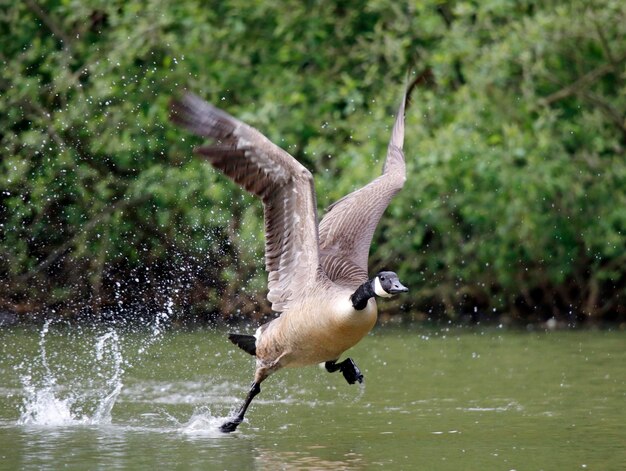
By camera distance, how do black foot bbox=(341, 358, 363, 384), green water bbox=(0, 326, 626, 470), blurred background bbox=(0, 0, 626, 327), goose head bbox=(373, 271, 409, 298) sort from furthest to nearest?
blurred background bbox=(0, 0, 626, 327)
black foot bbox=(341, 358, 363, 384)
goose head bbox=(373, 271, 409, 298)
green water bbox=(0, 326, 626, 470)

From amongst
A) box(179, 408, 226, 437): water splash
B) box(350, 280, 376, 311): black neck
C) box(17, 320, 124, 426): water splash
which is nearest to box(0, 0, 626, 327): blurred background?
box(17, 320, 124, 426): water splash

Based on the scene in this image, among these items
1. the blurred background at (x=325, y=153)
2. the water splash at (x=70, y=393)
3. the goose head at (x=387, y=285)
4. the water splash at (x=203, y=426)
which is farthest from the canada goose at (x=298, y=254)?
the blurred background at (x=325, y=153)

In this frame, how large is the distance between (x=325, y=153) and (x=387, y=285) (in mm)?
9636

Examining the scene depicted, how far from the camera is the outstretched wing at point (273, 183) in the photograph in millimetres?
8320

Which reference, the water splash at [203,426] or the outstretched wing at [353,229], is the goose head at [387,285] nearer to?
the outstretched wing at [353,229]

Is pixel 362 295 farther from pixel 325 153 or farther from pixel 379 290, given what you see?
pixel 325 153

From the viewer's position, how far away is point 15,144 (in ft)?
57.7

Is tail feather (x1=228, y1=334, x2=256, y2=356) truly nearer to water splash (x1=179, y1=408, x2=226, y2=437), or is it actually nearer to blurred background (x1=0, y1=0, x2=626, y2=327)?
water splash (x1=179, y1=408, x2=226, y2=437)

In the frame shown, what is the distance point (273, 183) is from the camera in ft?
28.9

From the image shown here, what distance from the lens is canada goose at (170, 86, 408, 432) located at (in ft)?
27.7

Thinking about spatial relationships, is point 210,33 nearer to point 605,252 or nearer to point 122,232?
point 122,232

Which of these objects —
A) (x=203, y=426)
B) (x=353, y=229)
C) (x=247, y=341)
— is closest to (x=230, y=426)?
(x=203, y=426)

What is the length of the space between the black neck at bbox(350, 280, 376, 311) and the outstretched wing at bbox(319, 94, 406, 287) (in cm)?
70

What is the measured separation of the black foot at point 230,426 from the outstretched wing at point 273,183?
3.09ft
